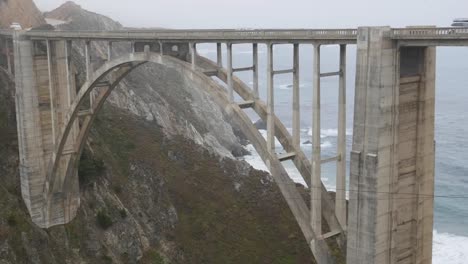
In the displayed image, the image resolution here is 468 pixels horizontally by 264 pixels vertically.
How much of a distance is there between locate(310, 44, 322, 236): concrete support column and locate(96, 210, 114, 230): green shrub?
17.6 metres

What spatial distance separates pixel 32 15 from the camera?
54.2 m

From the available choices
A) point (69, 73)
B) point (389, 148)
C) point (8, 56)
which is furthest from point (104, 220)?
point (389, 148)

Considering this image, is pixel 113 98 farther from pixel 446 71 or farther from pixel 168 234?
pixel 446 71

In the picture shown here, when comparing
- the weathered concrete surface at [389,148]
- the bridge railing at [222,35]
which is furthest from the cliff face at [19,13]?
the weathered concrete surface at [389,148]

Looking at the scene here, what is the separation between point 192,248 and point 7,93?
1459cm

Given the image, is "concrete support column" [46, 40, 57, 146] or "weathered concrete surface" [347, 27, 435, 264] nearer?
"weathered concrete surface" [347, 27, 435, 264]

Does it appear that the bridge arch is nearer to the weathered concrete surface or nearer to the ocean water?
the weathered concrete surface

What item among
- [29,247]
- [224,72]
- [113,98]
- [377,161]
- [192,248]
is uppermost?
[224,72]

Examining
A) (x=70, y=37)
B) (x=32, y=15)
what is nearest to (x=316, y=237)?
(x=70, y=37)

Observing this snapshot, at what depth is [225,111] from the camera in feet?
67.2

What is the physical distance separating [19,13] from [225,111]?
3718 centimetres

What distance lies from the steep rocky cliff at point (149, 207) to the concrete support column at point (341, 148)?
676 inches

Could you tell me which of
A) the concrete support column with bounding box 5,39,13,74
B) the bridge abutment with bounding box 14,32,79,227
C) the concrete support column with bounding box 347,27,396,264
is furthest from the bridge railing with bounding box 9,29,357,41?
the concrete support column with bounding box 5,39,13,74

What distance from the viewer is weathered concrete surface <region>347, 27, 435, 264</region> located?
52.8ft
